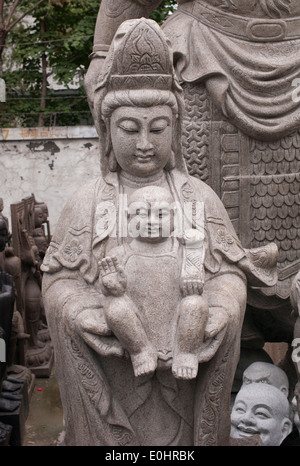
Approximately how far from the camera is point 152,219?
277 centimetres

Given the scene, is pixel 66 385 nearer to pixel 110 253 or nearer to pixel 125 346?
pixel 125 346

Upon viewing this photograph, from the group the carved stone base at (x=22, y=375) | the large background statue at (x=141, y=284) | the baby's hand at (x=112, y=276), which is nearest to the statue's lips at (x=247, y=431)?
the large background statue at (x=141, y=284)

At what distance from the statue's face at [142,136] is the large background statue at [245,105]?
36.8 inches

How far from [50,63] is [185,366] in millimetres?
10577

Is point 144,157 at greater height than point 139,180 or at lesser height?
greater

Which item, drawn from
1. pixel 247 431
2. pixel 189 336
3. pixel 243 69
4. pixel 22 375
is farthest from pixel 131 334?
pixel 22 375

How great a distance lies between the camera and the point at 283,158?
3.89 meters

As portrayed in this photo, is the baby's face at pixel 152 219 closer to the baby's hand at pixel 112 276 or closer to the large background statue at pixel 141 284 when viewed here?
the large background statue at pixel 141 284

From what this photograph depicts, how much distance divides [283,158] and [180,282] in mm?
1443

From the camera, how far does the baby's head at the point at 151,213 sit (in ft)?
9.11

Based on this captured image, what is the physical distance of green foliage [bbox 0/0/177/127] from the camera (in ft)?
39.4

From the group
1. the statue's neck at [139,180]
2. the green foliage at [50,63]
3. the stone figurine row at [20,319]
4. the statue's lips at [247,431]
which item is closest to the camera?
the statue's neck at [139,180]

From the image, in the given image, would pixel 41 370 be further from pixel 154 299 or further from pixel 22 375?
pixel 154 299

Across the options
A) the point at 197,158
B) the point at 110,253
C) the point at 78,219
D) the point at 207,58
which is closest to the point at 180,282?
the point at 110,253
